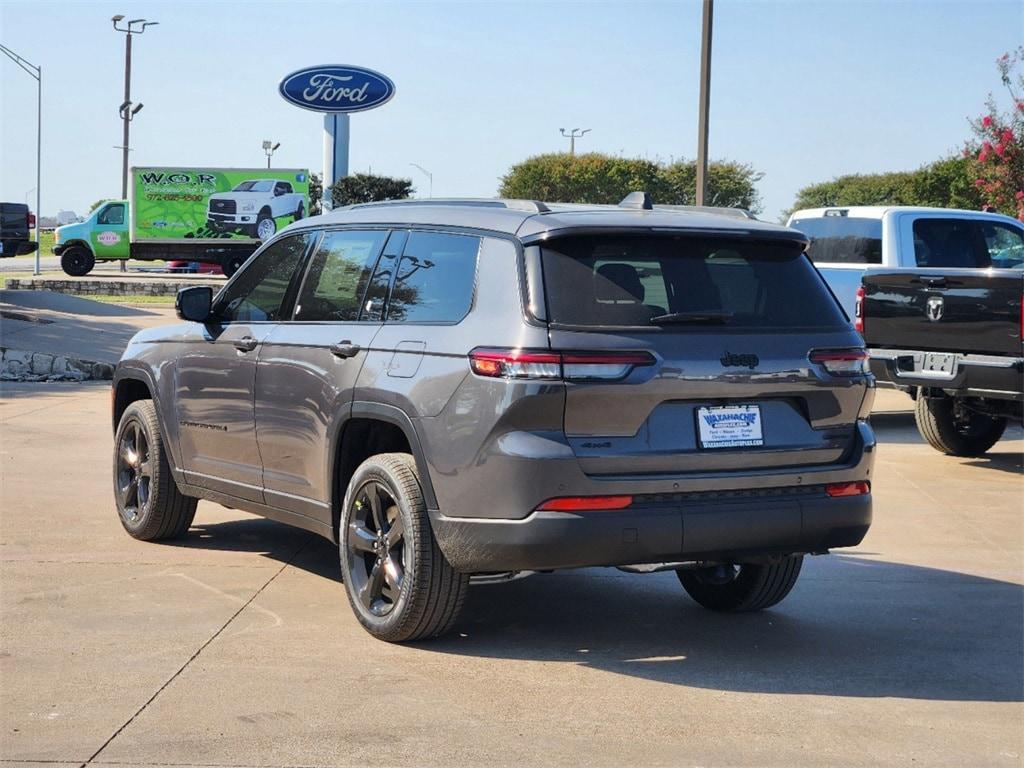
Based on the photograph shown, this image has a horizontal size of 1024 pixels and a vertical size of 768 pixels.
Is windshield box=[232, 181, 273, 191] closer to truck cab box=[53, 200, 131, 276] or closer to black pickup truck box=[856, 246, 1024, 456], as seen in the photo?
→ truck cab box=[53, 200, 131, 276]

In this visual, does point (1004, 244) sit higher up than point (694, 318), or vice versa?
point (1004, 244)

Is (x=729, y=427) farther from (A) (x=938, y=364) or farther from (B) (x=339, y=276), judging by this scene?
(A) (x=938, y=364)

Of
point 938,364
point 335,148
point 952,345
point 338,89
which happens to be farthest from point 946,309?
point 338,89

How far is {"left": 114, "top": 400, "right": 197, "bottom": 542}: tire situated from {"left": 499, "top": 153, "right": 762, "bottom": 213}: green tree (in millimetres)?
52391

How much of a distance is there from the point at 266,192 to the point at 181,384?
38.9 m

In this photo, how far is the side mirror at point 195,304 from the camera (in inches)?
289

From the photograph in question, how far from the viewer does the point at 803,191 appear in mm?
68875

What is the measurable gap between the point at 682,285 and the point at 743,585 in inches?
66.7

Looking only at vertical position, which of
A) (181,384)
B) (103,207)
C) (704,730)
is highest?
(103,207)

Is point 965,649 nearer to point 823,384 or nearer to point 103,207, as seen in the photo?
point 823,384

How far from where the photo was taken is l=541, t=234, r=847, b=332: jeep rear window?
550cm

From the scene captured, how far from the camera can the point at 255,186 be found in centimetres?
4562

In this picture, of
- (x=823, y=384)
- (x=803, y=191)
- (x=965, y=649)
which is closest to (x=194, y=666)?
(x=823, y=384)

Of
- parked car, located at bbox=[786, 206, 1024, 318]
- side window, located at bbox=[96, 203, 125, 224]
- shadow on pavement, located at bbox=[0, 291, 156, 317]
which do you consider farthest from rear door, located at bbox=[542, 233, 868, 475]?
side window, located at bbox=[96, 203, 125, 224]
